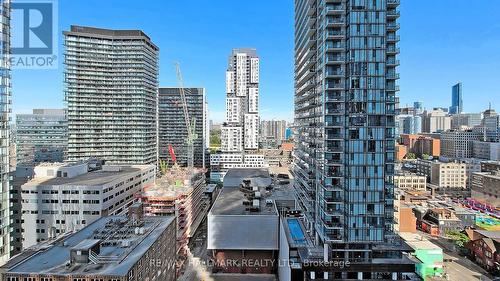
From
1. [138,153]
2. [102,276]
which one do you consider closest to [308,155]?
[102,276]

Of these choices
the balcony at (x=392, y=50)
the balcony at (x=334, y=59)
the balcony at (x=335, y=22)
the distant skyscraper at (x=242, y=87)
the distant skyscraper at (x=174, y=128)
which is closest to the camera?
the balcony at (x=335, y=22)

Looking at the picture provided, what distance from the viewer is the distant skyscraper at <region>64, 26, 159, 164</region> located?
83.9m

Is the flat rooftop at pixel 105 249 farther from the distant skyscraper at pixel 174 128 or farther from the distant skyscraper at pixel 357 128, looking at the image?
the distant skyscraper at pixel 174 128

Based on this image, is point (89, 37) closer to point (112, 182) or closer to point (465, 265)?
point (112, 182)

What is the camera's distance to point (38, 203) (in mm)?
51719

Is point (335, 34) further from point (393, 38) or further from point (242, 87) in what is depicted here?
point (242, 87)

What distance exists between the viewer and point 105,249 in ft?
98.2

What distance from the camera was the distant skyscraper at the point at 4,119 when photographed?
3309cm

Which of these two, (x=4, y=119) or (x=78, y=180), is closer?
(x=4, y=119)

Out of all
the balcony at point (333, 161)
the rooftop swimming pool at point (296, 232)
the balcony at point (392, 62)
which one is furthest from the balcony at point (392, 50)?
the rooftop swimming pool at point (296, 232)

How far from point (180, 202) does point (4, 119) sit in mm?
29830

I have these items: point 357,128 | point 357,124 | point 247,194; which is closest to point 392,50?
point 357,124

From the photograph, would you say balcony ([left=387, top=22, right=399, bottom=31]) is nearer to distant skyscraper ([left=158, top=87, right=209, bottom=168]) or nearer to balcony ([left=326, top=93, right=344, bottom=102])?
balcony ([left=326, top=93, right=344, bottom=102])

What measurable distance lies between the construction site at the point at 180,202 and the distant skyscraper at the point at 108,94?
23.6 m
